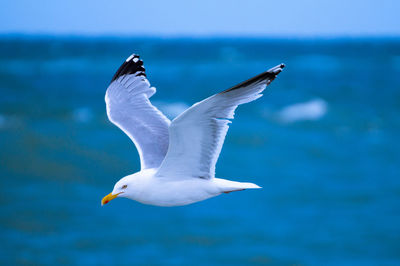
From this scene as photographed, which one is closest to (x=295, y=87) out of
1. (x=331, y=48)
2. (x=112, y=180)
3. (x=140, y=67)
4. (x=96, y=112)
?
(x=96, y=112)

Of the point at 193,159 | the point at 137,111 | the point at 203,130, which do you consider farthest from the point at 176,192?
the point at 137,111

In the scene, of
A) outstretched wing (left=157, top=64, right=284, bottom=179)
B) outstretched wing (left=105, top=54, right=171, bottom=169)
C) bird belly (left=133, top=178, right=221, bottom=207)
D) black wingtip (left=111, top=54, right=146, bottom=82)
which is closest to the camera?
outstretched wing (left=157, top=64, right=284, bottom=179)

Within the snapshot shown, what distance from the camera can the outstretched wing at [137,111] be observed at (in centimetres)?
350

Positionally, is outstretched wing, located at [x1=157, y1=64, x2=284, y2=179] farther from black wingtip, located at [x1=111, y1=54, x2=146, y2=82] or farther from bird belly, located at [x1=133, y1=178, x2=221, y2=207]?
black wingtip, located at [x1=111, y1=54, x2=146, y2=82]

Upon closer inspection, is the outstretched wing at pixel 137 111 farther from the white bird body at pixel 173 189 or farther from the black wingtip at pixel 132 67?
the white bird body at pixel 173 189

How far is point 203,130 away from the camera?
2.72m

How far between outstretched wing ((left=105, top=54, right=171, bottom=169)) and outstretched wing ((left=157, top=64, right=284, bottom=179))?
0.60m

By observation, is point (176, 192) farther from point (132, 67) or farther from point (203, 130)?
point (132, 67)

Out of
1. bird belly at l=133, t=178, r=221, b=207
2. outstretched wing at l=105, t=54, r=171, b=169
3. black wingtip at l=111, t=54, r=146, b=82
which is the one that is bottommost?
bird belly at l=133, t=178, r=221, b=207

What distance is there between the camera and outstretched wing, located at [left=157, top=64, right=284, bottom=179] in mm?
2449

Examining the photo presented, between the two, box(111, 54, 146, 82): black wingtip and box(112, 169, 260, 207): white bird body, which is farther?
box(111, 54, 146, 82): black wingtip

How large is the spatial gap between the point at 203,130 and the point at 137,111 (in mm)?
1144

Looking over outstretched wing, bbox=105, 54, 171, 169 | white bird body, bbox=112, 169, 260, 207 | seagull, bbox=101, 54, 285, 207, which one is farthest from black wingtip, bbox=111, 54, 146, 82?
white bird body, bbox=112, 169, 260, 207

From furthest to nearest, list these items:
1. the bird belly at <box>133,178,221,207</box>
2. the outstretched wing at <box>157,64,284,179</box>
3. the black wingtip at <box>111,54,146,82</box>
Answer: the black wingtip at <box>111,54,146,82</box>, the bird belly at <box>133,178,221,207</box>, the outstretched wing at <box>157,64,284,179</box>
